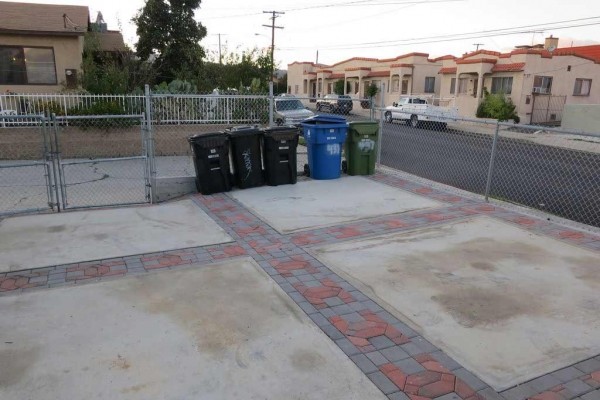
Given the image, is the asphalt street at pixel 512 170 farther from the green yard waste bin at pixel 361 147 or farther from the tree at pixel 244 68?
the tree at pixel 244 68

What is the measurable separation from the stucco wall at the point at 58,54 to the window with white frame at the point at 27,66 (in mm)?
163

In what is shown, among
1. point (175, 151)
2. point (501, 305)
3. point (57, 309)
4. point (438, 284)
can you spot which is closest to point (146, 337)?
point (57, 309)

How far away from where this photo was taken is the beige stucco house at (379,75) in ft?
131

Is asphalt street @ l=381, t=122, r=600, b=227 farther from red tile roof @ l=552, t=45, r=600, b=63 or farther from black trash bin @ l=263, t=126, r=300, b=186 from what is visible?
red tile roof @ l=552, t=45, r=600, b=63

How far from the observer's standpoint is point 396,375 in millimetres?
3283

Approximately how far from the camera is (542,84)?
29203mm

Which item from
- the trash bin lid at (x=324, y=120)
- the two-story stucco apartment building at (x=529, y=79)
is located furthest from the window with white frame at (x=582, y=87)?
the trash bin lid at (x=324, y=120)

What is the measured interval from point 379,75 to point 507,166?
32.1 m

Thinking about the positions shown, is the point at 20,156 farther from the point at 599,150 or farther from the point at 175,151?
the point at 599,150

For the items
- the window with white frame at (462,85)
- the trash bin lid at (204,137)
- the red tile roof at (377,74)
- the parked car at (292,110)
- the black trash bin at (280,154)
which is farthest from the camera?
the red tile roof at (377,74)

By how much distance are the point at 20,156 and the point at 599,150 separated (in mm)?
21426

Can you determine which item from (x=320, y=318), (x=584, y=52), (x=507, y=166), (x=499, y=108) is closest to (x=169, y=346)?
(x=320, y=318)

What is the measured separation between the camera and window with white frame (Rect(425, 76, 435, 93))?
40438mm

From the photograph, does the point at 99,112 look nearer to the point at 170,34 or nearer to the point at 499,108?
the point at 170,34
